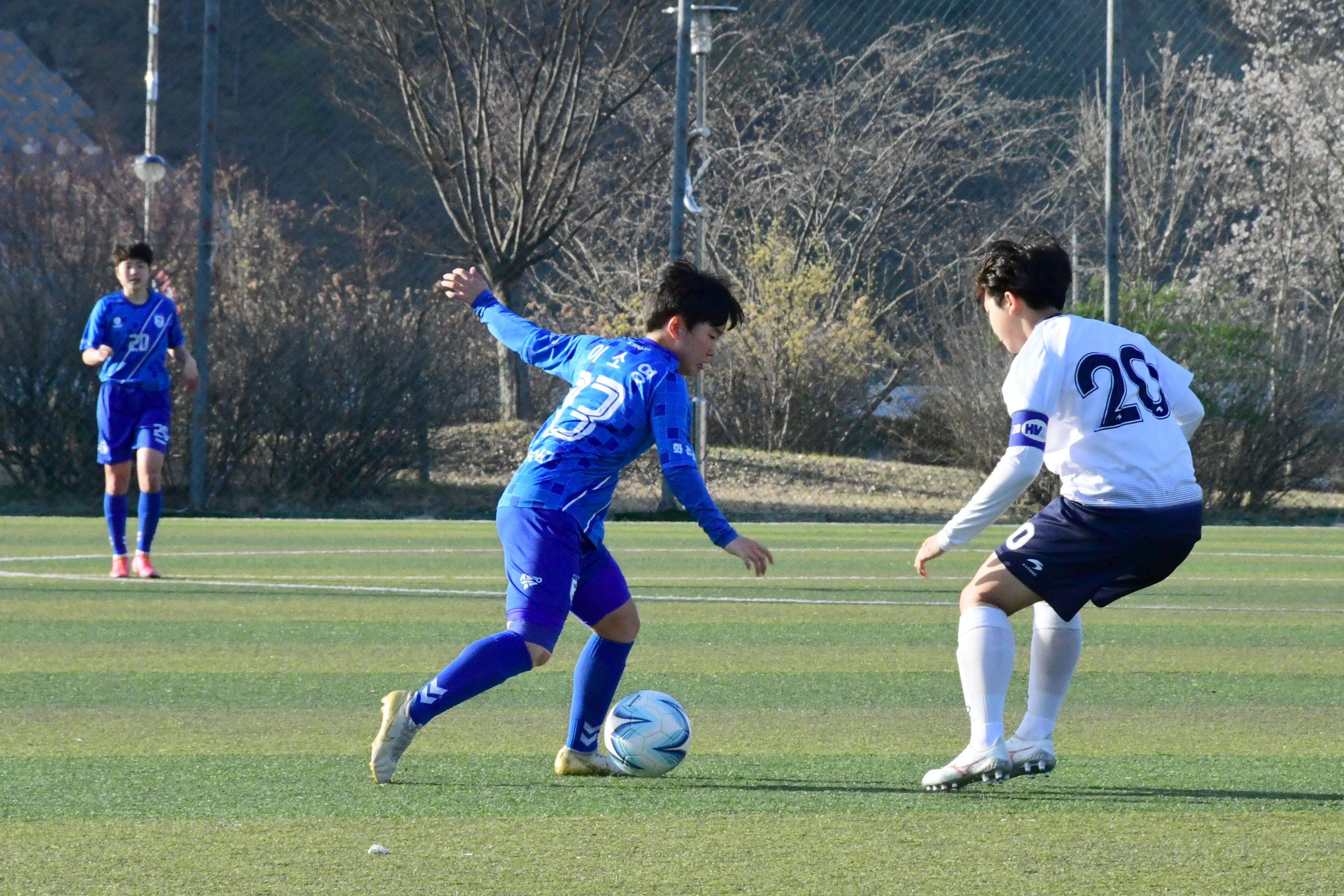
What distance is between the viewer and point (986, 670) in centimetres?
490

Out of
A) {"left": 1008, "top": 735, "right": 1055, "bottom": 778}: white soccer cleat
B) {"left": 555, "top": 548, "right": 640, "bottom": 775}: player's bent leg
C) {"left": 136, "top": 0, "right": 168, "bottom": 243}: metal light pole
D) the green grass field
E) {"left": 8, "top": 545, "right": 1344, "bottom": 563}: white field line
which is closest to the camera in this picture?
the green grass field

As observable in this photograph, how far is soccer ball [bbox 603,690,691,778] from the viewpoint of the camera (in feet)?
17.1

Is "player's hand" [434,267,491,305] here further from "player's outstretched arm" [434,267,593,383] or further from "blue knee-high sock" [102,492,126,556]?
"blue knee-high sock" [102,492,126,556]

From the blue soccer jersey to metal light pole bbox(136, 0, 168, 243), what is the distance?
440 inches

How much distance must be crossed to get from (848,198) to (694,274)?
26.1 metres

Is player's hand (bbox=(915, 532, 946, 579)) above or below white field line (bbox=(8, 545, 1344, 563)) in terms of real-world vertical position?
above

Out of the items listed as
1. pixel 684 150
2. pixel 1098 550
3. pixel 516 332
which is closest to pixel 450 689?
pixel 516 332

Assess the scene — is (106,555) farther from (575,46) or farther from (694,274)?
(575,46)

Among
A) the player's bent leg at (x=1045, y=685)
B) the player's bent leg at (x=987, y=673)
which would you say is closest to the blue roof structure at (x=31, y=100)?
the player's bent leg at (x=1045, y=685)

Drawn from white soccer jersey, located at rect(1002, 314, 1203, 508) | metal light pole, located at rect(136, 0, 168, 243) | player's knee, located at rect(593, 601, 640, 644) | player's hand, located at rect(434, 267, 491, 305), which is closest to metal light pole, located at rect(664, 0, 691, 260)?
metal light pole, located at rect(136, 0, 168, 243)

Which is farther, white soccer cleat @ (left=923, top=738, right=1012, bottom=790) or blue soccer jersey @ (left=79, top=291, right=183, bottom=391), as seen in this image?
blue soccer jersey @ (left=79, top=291, right=183, bottom=391)

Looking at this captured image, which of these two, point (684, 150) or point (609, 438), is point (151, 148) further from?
point (609, 438)

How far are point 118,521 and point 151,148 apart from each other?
698 inches

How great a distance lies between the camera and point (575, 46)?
23453 millimetres
